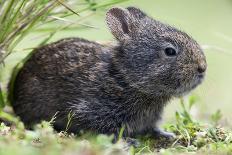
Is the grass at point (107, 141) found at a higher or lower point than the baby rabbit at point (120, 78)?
lower

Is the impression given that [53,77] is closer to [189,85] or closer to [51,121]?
[51,121]

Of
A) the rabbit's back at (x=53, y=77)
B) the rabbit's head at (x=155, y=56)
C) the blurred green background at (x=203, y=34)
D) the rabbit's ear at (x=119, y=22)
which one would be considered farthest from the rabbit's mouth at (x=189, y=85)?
the rabbit's back at (x=53, y=77)

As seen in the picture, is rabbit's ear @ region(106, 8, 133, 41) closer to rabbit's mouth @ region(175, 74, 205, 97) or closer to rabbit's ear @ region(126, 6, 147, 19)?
rabbit's ear @ region(126, 6, 147, 19)

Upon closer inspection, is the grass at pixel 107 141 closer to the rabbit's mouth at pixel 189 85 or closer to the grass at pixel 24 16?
the rabbit's mouth at pixel 189 85

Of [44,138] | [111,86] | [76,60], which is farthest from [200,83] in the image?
[44,138]

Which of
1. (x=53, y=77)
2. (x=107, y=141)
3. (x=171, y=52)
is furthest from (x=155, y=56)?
(x=107, y=141)

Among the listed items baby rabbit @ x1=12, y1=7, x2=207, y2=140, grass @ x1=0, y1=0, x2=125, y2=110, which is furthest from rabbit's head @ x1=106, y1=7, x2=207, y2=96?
grass @ x1=0, y1=0, x2=125, y2=110

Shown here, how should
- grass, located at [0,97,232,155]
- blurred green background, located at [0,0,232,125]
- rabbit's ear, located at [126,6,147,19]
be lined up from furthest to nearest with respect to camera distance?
1. blurred green background, located at [0,0,232,125]
2. rabbit's ear, located at [126,6,147,19]
3. grass, located at [0,97,232,155]
